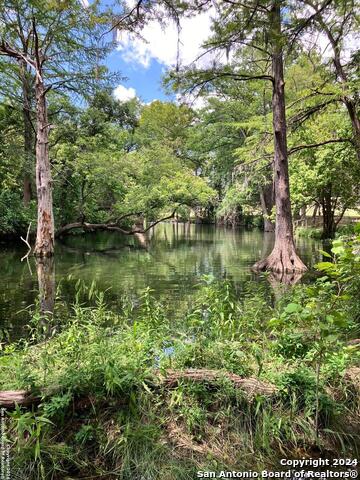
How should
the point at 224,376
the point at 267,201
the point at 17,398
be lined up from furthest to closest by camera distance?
the point at 267,201, the point at 224,376, the point at 17,398

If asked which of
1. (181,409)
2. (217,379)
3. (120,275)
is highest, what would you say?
(217,379)

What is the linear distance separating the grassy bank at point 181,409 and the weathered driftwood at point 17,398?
5 cm

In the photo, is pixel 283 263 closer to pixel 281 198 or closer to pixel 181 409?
pixel 281 198

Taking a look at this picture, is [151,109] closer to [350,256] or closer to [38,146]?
[38,146]

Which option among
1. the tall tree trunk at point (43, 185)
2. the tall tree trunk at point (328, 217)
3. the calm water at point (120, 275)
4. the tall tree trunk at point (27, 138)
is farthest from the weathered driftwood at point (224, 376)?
the tall tree trunk at point (328, 217)

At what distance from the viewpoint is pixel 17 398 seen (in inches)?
103

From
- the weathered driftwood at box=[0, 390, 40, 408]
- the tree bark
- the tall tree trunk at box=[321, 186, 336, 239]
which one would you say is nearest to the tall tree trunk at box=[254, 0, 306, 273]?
the tree bark

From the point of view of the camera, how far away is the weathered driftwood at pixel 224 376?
9.63ft

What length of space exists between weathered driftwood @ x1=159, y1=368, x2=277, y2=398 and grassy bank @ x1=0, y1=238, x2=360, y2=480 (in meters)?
0.02

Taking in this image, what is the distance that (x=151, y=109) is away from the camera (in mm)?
45219

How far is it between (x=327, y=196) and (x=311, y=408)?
19576 mm

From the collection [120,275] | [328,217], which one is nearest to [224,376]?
[120,275]

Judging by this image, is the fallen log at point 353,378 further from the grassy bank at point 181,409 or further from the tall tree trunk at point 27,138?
the tall tree trunk at point 27,138

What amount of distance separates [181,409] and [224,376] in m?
0.42
